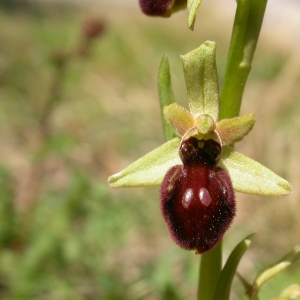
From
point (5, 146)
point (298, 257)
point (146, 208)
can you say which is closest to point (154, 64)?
point (5, 146)

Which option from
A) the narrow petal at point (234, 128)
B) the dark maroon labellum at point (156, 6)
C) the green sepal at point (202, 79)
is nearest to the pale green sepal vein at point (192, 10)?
the green sepal at point (202, 79)

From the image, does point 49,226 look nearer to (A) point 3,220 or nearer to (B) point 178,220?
(A) point 3,220

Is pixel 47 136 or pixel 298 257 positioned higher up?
pixel 298 257

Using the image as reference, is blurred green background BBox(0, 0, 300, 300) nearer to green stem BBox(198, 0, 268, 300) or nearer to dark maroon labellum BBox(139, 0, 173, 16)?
green stem BBox(198, 0, 268, 300)

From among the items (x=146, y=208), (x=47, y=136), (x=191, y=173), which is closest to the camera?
(x=191, y=173)

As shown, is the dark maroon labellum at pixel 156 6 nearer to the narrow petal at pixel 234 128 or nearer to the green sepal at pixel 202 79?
the green sepal at pixel 202 79

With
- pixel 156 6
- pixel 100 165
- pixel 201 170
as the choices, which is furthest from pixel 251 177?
pixel 100 165

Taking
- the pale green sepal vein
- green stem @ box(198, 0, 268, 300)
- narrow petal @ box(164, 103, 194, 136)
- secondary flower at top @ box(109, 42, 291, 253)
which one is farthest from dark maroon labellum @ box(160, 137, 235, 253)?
the pale green sepal vein
